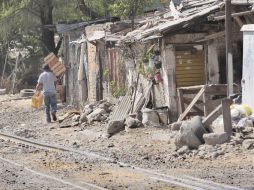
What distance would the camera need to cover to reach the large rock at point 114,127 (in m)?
17.5

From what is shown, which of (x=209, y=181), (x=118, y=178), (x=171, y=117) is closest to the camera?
(x=209, y=181)

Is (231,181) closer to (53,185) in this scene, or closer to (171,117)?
(53,185)

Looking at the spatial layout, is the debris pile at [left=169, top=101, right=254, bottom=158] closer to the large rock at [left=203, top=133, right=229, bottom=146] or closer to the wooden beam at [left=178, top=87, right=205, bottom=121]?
the large rock at [left=203, top=133, right=229, bottom=146]

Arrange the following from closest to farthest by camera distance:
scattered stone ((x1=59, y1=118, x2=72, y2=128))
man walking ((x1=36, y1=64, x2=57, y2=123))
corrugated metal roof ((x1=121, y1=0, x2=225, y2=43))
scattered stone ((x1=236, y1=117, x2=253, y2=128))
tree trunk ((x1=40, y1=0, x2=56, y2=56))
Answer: scattered stone ((x1=236, y1=117, x2=253, y2=128))
corrugated metal roof ((x1=121, y1=0, x2=225, y2=43))
scattered stone ((x1=59, y1=118, x2=72, y2=128))
man walking ((x1=36, y1=64, x2=57, y2=123))
tree trunk ((x1=40, y1=0, x2=56, y2=56))

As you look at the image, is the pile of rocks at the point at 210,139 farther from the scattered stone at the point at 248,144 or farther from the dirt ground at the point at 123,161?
the dirt ground at the point at 123,161

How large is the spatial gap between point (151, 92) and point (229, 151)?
24.1 ft

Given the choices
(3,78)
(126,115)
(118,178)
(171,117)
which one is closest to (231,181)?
(118,178)

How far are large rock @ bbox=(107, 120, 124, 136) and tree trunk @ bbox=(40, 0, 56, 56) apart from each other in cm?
1667

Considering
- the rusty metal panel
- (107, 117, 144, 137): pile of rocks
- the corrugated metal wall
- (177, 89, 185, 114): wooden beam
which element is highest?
the corrugated metal wall

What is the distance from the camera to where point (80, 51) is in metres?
27.0

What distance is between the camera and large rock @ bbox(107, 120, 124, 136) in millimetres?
17453

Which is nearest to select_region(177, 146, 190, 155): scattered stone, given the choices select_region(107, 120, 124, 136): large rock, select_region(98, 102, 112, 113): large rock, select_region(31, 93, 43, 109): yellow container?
select_region(107, 120, 124, 136): large rock

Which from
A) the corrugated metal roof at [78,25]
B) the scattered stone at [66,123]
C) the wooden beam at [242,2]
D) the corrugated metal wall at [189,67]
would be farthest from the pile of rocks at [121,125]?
the corrugated metal roof at [78,25]

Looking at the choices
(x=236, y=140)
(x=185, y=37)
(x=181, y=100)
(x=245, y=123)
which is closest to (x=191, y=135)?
(x=236, y=140)
